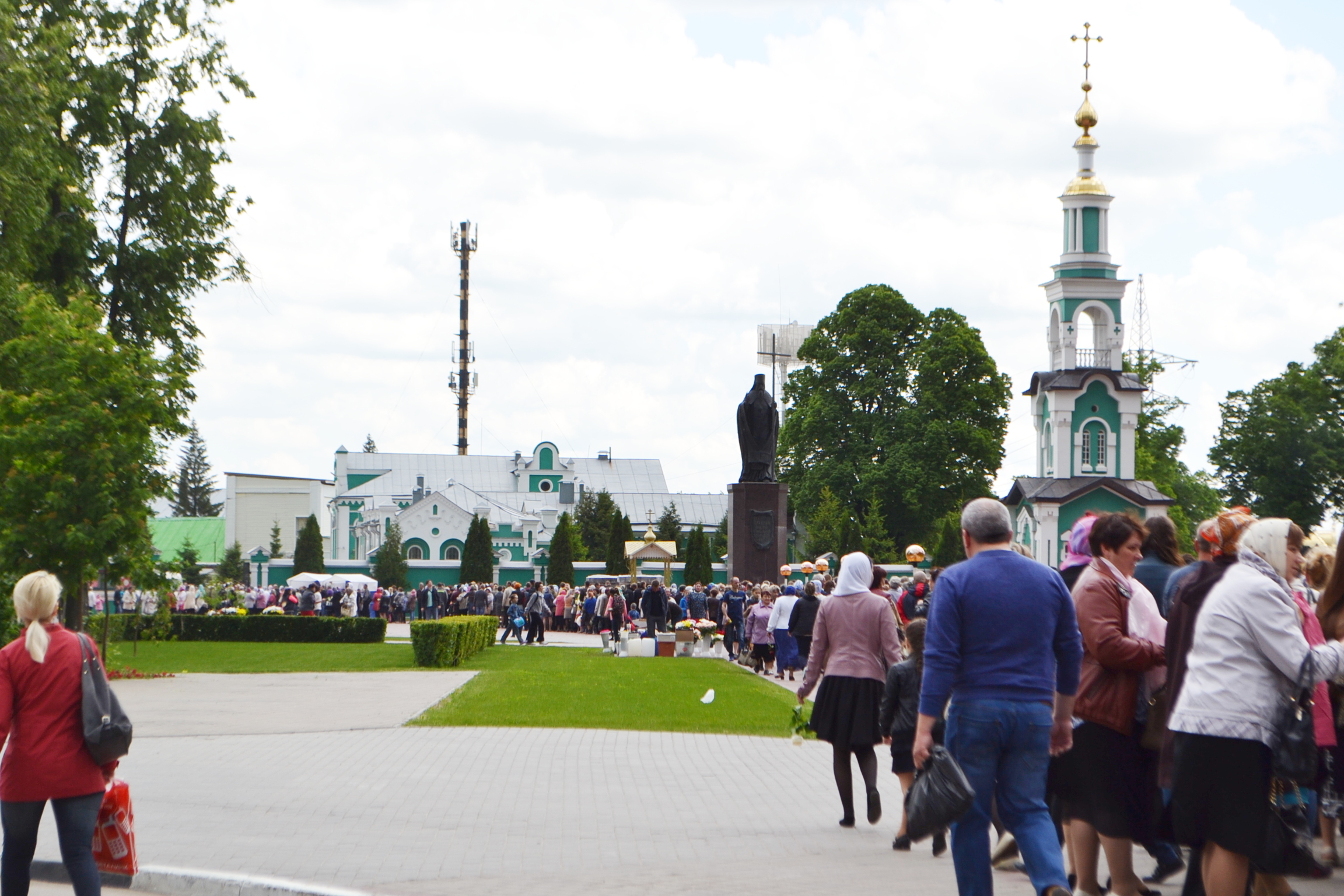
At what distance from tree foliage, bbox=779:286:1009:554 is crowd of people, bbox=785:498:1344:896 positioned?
49523mm

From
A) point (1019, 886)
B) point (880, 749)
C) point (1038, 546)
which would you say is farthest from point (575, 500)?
point (1019, 886)

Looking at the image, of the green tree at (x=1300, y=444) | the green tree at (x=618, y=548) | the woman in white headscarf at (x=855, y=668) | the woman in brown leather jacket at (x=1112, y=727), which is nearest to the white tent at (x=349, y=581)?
the green tree at (x=618, y=548)

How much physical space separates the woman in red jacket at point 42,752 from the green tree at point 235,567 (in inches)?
2797

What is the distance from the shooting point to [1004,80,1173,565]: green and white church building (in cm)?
5484

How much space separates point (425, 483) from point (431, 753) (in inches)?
3571

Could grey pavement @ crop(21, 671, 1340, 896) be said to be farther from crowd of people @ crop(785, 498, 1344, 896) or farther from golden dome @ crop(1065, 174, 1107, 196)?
golden dome @ crop(1065, 174, 1107, 196)

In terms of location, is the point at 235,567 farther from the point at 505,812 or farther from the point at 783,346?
the point at 505,812

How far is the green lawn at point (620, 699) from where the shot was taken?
16.0 meters

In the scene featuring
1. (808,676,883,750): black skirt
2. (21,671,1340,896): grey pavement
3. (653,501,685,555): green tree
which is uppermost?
(653,501,685,555): green tree

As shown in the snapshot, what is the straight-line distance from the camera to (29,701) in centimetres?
596

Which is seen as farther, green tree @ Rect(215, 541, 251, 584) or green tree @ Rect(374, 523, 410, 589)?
green tree @ Rect(215, 541, 251, 584)

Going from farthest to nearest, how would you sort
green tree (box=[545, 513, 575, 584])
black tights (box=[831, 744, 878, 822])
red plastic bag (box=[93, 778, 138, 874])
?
green tree (box=[545, 513, 575, 584]), black tights (box=[831, 744, 878, 822]), red plastic bag (box=[93, 778, 138, 874])

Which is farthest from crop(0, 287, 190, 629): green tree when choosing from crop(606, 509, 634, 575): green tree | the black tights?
crop(606, 509, 634, 575): green tree

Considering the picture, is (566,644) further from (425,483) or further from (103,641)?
(425,483)
